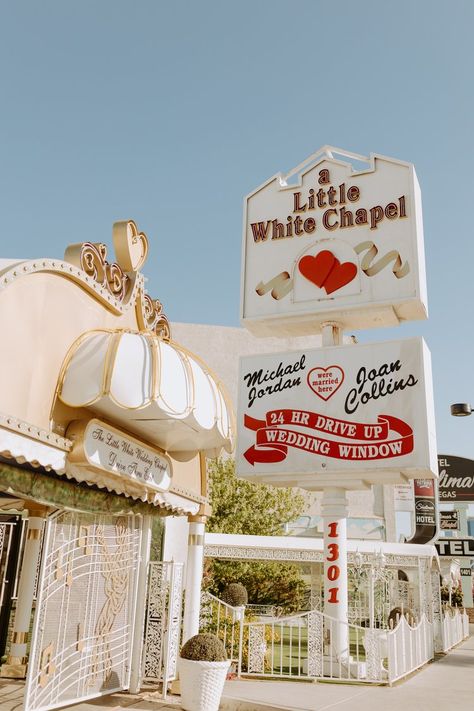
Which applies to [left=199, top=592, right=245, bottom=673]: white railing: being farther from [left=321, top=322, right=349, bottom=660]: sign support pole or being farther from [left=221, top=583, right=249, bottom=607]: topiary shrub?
[left=221, top=583, right=249, bottom=607]: topiary shrub

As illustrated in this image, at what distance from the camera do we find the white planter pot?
8773mm

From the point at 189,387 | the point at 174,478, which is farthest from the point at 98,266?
the point at 174,478

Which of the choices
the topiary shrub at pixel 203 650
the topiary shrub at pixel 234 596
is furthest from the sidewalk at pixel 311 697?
the topiary shrub at pixel 234 596

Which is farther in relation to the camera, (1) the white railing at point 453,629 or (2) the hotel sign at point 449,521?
(2) the hotel sign at point 449,521

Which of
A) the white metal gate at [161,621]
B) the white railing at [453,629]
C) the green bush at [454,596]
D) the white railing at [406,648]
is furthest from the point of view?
the green bush at [454,596]

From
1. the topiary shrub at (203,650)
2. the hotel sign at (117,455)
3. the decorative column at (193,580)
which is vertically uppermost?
the hotel sign at (117,455)

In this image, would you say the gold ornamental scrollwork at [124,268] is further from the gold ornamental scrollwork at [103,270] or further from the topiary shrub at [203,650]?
the topiary shrub at [203,650]

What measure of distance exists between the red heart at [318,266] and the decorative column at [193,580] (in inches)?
240

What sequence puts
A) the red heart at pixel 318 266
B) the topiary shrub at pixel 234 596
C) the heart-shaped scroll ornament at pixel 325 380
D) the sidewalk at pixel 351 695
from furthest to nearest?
the topiary shrub at pixel 234 596 → the red heart at pixel 318 266 → the heart-shaped scroll ornament at pixel 325 380 → the sidewalk at pixel 351 695

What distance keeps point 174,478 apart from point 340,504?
465cm

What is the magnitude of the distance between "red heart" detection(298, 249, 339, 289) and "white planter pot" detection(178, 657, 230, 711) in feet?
27.5

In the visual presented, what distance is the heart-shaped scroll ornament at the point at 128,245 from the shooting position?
969 centimetres

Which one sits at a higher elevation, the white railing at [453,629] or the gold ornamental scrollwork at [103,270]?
the gold ornamental scrollwork at [103,270]

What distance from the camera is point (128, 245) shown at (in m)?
9.77
